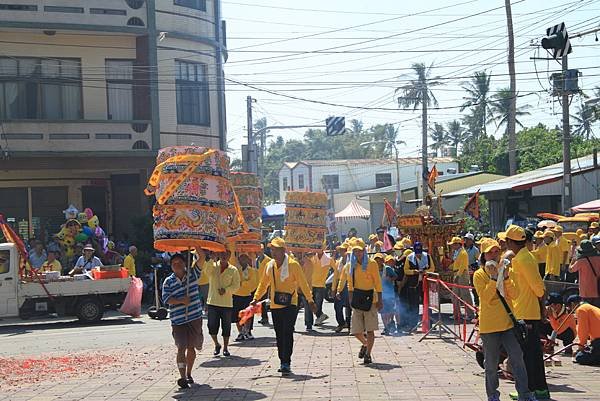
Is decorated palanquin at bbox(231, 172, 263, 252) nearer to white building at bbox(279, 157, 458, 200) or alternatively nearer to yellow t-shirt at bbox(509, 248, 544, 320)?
yellow t-shirt at bbox(509, 248, 544, 320)

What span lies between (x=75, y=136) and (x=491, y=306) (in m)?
23.0

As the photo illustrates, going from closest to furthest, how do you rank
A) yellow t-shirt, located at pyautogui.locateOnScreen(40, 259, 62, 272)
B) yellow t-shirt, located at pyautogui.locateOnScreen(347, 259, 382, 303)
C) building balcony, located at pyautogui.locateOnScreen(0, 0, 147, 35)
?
yellow t-shirt, located at pyautogui.locateOnScreen(347, 259, 382, 303), yellow t-shirt, located at pyautogui.locateOnScreen(40, 259, 62, 272), building balcony, located at pyautogui.locateOnScreen(0, 0, 147, 35)

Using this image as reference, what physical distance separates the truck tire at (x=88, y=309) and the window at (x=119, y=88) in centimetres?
1065

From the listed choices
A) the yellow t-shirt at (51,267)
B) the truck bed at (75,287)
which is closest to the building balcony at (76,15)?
the yellow t-shirt at (51,267)

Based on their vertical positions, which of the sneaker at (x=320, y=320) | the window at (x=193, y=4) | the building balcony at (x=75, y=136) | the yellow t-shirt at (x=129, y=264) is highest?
the window at (x=193, y=4)

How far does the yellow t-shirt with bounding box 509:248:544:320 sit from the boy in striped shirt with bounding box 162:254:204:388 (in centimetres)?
412

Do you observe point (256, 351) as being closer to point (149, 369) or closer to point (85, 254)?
point (149, 369)

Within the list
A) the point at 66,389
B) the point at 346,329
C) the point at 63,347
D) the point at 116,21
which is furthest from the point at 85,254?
the point at 66,389

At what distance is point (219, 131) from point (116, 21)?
6.16 m

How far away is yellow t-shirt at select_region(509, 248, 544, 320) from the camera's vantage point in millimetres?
9992

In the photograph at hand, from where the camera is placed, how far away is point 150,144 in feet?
103

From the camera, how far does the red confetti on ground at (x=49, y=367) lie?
13.1 meters

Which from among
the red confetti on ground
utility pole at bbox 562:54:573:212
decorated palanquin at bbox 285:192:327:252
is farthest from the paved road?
utility pole at bbox 562:54:573:212

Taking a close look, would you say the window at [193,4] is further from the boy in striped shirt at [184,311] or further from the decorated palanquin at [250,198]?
the boy in striped shirt at [184,311]
